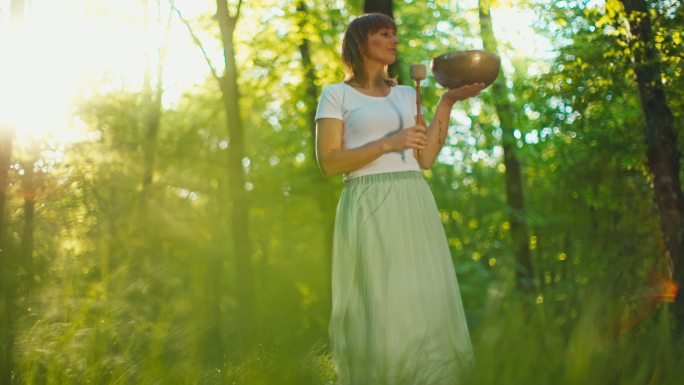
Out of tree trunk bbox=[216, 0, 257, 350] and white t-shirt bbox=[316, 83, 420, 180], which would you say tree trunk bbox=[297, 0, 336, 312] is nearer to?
tree trunk bbox=[216, 0, 257, 350]

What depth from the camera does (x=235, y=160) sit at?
14.0 meters

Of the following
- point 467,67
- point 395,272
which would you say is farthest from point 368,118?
point 395,272

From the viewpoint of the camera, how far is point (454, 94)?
158 inches

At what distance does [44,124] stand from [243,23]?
366 inches

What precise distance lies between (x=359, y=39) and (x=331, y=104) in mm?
334

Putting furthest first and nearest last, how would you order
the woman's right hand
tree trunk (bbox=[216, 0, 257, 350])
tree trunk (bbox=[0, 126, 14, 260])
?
tree trunk (bbox=[216, 0, 257, 350]), tree trunk (bbox=[0, 126, 14, 260]), the woman's right hand

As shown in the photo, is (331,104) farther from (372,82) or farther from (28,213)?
(28,213)

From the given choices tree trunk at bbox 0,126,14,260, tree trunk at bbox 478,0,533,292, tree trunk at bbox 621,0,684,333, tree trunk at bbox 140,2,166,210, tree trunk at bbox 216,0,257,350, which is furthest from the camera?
tree trunk at bbox 478,0,533,292

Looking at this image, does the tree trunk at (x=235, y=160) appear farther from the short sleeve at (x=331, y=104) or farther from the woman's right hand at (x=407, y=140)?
the woman's right hand at (x=407, y=140)

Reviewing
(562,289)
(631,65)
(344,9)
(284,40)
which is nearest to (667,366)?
(562,289)

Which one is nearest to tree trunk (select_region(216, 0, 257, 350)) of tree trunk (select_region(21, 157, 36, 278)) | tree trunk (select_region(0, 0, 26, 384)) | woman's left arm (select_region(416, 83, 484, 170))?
tree trunk (select_region(21, 157, 36, 278))

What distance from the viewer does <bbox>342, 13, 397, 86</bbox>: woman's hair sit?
4016 millimetres

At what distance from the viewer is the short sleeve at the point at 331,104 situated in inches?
154

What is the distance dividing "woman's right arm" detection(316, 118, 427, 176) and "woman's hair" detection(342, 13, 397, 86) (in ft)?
0.85
